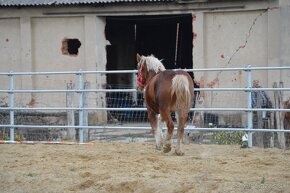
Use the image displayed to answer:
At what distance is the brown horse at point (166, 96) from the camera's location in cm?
984

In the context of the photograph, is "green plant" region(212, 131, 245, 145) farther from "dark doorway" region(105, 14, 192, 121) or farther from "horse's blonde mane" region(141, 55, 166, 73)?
"dark doorway" region(105, 14, 192, 121)

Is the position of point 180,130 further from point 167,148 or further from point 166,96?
point 166,96

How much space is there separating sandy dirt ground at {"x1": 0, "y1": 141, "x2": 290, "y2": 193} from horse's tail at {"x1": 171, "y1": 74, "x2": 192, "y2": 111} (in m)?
0.91

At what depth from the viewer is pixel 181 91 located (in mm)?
9805

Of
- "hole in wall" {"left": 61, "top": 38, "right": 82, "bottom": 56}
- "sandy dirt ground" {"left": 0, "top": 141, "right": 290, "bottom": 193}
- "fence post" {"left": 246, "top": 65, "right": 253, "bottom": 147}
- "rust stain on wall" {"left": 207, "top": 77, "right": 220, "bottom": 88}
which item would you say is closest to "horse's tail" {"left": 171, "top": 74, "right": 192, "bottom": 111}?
"sandy dirt ground" {"left": 0, "top": 141, "right": 290, "bottom": 193}

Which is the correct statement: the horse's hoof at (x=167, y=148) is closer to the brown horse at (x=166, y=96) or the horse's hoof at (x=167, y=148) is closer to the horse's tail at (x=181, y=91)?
the brown horse at (x=166, y=96)

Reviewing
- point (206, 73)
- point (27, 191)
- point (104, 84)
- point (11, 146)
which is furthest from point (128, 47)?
point (27, 191)

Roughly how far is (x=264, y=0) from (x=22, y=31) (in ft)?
24.8

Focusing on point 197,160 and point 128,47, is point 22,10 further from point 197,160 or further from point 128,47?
point 197,160

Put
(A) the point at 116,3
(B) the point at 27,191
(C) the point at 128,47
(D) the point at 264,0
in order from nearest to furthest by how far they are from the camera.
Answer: (B) the point at 27,191
(D) the point at 264,0
(A) the point at 116,3
(C) the point at 128,47

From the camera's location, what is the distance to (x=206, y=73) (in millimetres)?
16828

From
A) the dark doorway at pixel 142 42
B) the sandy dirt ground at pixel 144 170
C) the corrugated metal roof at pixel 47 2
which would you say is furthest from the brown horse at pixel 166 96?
the dark doorway at pixel 142 42

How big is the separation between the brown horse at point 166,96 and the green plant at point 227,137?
8.13 ft

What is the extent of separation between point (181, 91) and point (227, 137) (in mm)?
3666
